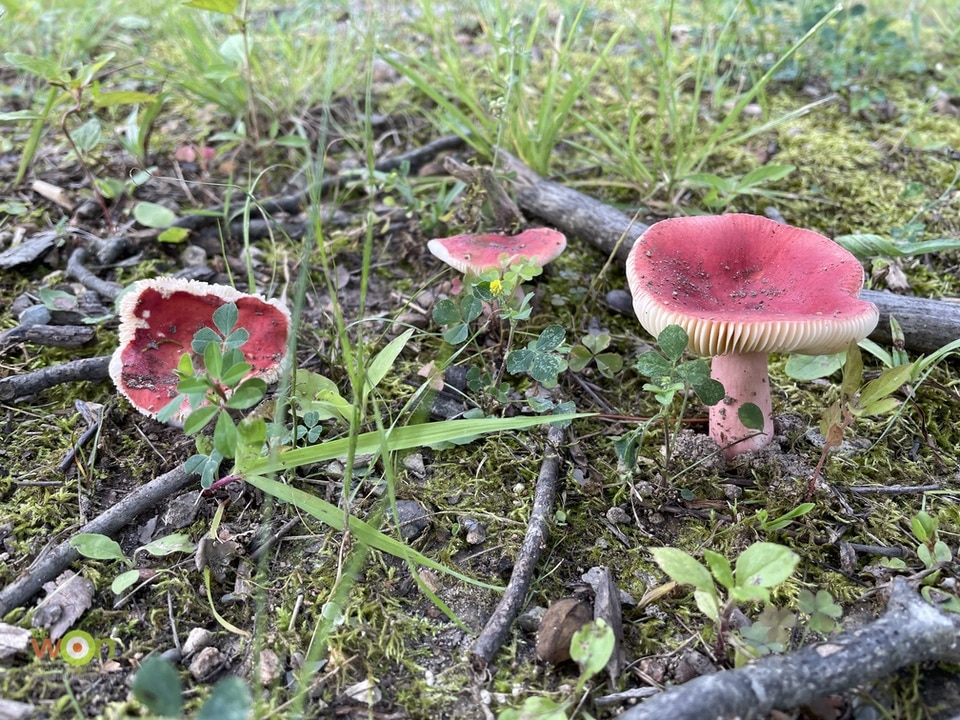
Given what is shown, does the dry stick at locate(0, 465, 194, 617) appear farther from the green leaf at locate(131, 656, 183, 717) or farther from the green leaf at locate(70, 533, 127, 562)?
the green leaf at locate(131, 656, 183, 717)

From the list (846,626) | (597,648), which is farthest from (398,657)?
(846,626)

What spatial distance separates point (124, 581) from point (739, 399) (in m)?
1.87

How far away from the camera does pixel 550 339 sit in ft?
7.32

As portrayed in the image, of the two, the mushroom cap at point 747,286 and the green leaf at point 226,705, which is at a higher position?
the mushroom cap at point 747,286

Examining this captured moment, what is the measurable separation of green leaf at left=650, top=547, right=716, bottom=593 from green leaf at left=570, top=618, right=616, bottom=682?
0.20m

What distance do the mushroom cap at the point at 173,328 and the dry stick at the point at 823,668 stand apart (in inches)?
60.8

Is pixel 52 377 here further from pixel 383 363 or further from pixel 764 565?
pixel 764 565

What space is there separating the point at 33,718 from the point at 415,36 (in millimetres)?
4355

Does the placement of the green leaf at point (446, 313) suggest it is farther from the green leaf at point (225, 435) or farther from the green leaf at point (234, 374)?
the green leaf at point (225, 435)

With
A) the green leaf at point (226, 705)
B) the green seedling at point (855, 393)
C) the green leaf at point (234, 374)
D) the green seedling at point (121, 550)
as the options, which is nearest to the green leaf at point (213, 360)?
the green leaf at point (234, 374)

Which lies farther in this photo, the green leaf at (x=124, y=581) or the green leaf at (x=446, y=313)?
the green leaf at (x=446, y=313)

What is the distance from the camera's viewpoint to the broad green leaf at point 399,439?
1957 mm

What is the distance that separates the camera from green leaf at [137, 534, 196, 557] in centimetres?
192

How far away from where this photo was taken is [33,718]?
61.9 inches
